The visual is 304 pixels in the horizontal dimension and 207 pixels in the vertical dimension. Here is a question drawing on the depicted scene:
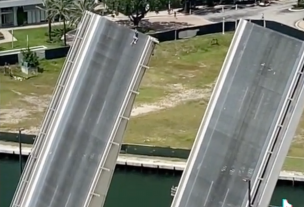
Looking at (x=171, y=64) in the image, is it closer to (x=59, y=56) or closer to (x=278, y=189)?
(x=59, y=56)

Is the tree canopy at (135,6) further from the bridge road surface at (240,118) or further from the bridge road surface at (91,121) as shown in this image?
the bridge road surface at (240,118)

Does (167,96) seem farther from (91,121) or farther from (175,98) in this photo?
(91,121)

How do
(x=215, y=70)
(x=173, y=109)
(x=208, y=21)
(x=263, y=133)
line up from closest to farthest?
1. (x=263, y=133)
2. (x=173, y=109)
3. (x=215, y=70)
4. (x=208, y=21)

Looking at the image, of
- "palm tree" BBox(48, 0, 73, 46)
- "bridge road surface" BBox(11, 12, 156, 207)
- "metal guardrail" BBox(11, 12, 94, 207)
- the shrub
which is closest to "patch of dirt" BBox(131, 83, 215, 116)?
the shrub

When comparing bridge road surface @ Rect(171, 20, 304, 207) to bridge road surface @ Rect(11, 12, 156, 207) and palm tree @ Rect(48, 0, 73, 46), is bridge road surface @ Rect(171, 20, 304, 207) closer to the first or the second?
bridge road surface @ Rect(11, 12, 156, 207)

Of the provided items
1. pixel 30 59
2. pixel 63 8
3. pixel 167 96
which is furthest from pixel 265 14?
pixel 30 59

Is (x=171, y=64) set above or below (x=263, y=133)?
below

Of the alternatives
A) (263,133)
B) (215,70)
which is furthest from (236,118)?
(215,70)
